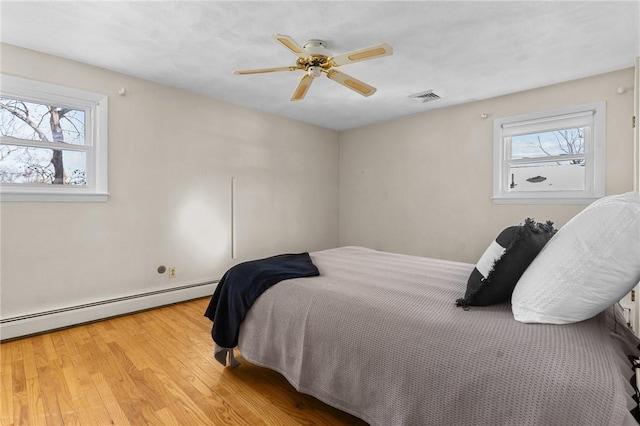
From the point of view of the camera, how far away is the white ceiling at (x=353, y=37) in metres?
2.09

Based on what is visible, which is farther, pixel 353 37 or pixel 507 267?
pixel 353 37

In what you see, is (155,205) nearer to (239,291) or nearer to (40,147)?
(40,147)

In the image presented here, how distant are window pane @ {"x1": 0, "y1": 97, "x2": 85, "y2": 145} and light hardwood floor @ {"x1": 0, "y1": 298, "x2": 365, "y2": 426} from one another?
1.76m

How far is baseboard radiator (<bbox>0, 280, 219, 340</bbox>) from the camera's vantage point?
8.55 ft

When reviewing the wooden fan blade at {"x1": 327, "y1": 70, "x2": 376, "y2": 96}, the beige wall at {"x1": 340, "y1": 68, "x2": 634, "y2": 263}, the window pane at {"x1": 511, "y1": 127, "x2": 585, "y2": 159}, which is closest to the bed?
the wooden fan blade at {"x1": 327, "y1": 70, "x2": 376, "y2": 96}

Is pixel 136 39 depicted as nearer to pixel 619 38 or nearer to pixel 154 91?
pixel 154 91

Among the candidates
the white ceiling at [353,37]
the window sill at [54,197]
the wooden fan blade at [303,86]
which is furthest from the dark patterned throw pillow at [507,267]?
the window sill at [54,197]

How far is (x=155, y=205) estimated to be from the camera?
3.43m

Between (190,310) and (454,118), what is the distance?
3.96 m

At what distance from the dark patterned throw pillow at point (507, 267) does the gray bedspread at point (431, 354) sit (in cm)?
5

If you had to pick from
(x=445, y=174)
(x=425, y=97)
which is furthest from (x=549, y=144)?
(x=425, y=97)

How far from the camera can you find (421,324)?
131 cm

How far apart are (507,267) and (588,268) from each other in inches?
12.1

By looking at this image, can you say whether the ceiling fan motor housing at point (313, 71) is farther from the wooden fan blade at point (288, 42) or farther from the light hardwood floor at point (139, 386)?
the light hardwood floor at point (139, 386)
